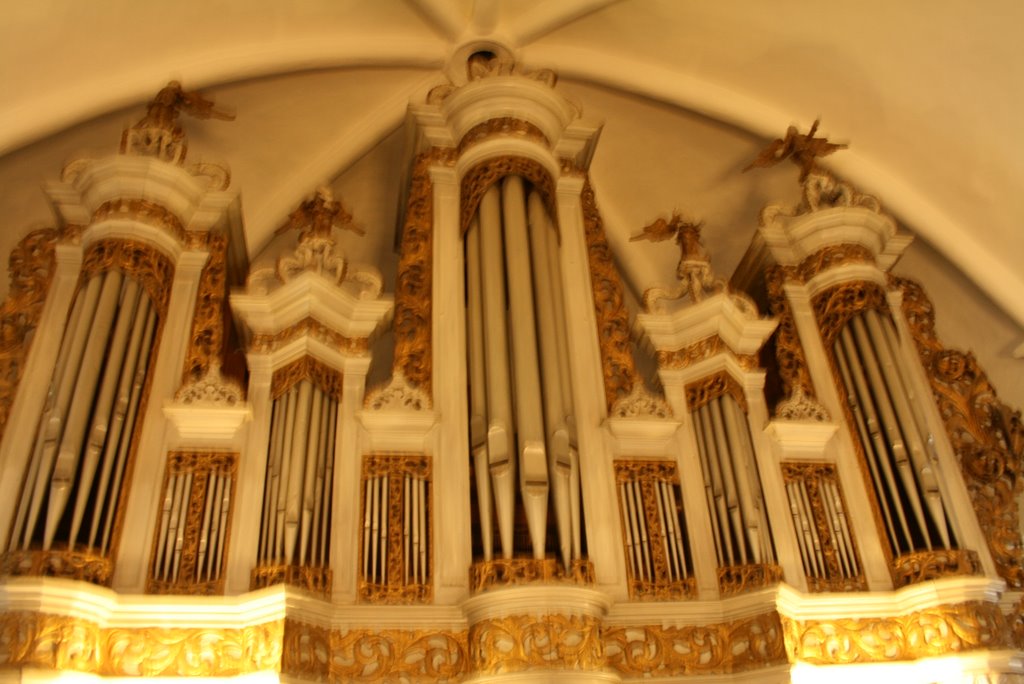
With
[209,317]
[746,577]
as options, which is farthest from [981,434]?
[209,317]

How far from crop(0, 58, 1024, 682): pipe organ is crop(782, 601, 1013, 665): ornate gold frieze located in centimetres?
1

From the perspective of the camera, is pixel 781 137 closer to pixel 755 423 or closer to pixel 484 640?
pixel 755 423

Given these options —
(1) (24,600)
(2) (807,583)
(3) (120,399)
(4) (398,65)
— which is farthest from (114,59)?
(2) (807,583)

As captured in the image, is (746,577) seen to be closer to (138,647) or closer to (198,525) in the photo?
(198,525)

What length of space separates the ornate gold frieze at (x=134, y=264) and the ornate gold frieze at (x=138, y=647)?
2.17m

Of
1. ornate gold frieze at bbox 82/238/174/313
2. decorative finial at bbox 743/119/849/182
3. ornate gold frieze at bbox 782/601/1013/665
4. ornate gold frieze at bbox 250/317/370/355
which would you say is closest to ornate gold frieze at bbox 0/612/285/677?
ornate gold frieze at bbox 250/317/370/355

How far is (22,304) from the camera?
605 centimetres

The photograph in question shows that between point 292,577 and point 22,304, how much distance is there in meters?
2.78

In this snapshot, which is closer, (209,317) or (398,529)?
(398,529)

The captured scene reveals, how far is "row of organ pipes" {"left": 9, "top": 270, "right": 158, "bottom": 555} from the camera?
15.9ft

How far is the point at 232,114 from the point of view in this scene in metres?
8.20

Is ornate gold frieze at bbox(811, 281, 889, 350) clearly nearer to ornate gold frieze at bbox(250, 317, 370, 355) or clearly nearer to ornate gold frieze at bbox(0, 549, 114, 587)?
ornate gold frieze at bbox(250, 317, 370, 355)

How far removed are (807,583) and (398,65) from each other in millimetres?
6087

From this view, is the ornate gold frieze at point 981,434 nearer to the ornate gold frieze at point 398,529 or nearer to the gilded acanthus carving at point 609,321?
the gilded acanthus carving at point 609,321
